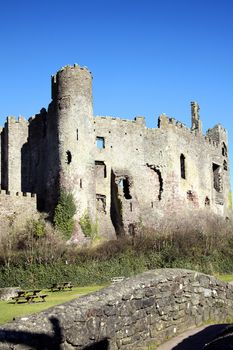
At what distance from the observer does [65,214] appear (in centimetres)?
3828

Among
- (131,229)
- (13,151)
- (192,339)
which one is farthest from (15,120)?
(192,339)

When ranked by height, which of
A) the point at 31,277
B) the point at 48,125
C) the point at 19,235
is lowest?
the point at 31,277

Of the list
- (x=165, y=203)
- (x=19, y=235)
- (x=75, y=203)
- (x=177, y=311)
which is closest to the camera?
(x=177, y=311)

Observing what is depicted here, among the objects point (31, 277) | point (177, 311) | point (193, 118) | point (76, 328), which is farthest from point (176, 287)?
point (193, 118)

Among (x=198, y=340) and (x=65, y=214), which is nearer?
(x=198, y=340)

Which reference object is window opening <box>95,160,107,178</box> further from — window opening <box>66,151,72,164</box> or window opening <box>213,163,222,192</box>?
window opening <box>213,163,222,192</box>

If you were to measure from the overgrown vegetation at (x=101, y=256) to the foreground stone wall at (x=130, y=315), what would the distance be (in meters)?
20.0

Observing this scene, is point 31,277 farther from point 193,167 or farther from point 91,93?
point 193,167

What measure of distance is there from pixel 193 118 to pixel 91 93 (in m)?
16.9

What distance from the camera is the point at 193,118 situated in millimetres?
55938

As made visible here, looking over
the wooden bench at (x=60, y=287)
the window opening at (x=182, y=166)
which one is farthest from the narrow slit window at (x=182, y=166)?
the wooden bench at (x=60, y=287)

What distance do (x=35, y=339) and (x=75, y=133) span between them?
Result: 32.4 meters

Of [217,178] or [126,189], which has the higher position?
[217,178]

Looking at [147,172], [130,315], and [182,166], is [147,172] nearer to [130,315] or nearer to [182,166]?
[182,166]
